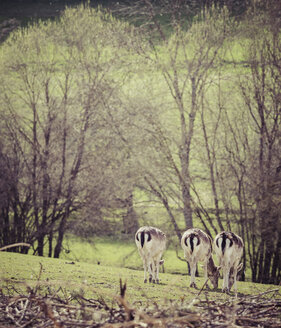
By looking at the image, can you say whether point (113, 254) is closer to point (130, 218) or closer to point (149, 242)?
point (130, 218)

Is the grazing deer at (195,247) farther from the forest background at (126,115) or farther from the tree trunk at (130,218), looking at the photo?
the tree trunk at (130,218)

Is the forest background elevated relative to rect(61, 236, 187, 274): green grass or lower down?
elevated

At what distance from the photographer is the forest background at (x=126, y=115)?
76.6 ft

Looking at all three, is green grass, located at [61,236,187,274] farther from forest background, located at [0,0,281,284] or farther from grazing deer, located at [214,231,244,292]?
grazing deer, located at [214,231,244,292]

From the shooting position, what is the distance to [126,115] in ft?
82.8

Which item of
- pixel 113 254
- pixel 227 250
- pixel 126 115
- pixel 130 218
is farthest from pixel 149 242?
pixel 113 254

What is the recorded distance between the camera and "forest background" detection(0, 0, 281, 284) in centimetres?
2334

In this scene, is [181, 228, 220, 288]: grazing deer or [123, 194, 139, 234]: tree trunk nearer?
[181, 228, 220, 288]: grazing deer

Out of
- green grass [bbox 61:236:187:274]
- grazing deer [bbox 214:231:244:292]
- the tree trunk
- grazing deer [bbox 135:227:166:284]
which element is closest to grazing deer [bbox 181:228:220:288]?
grazing deer [bbox 214:231:244:292]

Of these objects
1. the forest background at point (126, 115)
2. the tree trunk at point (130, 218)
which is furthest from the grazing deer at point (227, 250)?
the tree trunk at point (130, 218)

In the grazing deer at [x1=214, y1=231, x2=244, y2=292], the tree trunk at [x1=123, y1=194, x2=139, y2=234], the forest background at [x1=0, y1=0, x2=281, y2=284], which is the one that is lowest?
the grazing deer at [x1=214, y1=231, x2=244, y2=292]

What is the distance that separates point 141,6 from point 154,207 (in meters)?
12.0

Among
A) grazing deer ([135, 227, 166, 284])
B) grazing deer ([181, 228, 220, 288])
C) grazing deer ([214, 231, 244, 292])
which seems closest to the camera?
grazing deer ([214, 231, 244, 292])

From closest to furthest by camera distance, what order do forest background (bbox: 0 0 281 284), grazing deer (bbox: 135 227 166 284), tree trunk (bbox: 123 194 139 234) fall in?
grazing deer (bbox: 135 227 166 284)
forest background (bbox: 0 0 281 284)
tree trunk (bbox: 123 194 139 234)
